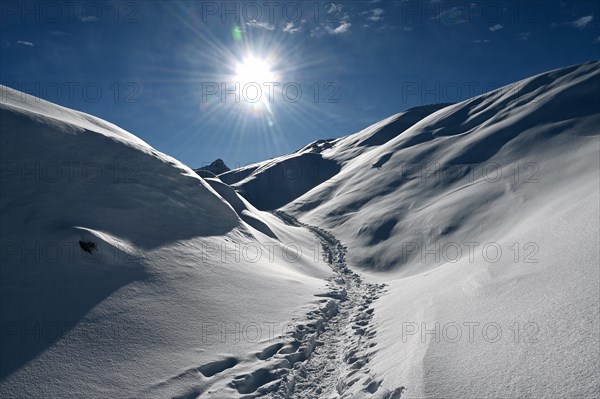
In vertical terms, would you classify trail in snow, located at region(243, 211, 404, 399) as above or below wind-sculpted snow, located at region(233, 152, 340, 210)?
below

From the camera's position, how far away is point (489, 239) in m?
17.5

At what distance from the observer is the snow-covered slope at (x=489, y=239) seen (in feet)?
18.2

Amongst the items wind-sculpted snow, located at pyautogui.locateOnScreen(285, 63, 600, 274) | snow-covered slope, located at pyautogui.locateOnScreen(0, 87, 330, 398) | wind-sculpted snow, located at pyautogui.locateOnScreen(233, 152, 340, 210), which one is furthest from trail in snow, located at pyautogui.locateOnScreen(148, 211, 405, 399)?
wind-sculpted snow, located at pyautogui.locateOnScreen(233, 152, 340, 210)

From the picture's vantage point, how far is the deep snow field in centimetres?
607

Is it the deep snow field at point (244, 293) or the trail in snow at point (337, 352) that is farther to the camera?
the trail in snow at point (337, 352)

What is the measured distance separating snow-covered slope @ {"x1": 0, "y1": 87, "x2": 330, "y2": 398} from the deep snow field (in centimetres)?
5

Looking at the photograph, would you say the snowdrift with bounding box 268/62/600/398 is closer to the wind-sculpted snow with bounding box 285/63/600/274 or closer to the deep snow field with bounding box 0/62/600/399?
the deep snow field with bounding box 0/62/600/399

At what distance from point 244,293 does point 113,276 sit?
13.0ft

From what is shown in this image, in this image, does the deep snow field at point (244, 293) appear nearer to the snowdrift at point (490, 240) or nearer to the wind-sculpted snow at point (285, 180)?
the snowdrift at point (490, 240)

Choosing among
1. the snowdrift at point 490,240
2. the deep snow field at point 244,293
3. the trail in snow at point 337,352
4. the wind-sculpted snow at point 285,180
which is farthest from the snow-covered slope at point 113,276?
the wind-sculpted snow at point 285,180

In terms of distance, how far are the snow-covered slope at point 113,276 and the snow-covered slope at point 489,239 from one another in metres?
4.06

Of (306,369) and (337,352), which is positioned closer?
(306,369)

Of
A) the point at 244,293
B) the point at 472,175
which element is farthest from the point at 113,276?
the point at 472,175

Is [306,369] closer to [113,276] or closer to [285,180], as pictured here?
[113,276]
